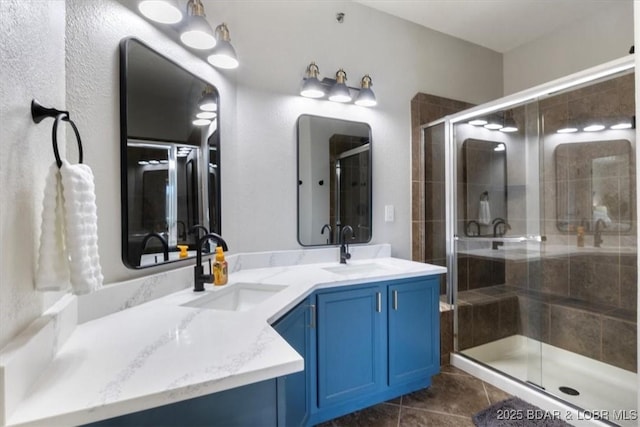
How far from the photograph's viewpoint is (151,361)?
78 cm

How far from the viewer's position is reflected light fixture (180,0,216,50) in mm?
1483

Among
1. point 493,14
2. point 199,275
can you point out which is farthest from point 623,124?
point 199,275

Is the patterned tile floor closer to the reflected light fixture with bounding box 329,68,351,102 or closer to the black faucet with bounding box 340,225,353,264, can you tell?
the black faucet with bounding box 340,225,353,264

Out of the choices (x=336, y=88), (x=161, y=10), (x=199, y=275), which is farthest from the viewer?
(x=336, y=88)

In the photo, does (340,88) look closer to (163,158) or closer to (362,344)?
(163,158)

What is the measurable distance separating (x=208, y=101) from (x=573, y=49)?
3058mm

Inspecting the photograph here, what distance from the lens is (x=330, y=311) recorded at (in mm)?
1648

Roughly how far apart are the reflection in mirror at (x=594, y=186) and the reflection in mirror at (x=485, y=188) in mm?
398

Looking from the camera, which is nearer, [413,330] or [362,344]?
[362,344]

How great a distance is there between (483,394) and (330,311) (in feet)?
4.21

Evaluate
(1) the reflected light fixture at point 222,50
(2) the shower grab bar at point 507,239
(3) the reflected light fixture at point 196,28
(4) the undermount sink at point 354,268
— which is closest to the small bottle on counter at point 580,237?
(2) the shower grab bar at point 507,239

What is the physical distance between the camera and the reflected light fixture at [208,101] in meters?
1.71

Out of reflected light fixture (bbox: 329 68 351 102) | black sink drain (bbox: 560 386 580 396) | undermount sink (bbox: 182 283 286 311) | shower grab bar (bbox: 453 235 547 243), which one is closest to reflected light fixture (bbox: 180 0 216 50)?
reflected light fixture (bbox: 329 68 351 102)

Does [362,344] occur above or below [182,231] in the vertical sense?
below
